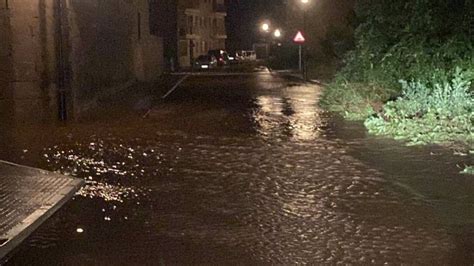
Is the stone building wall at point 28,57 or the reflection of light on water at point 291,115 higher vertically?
the stone building wall at point 28,57

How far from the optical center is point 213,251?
298 inches

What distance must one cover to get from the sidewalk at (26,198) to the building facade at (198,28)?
58687mm

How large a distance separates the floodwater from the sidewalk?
0.15 metres

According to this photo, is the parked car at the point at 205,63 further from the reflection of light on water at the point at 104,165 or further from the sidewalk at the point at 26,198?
the sidewalk at the point at 26,198

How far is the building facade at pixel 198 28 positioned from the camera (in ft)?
247

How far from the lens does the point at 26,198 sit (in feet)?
32.2

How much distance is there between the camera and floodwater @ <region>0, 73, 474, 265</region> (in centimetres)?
759

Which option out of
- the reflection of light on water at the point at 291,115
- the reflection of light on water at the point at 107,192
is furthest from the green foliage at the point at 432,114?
the reflection of light on water at the point at 107,192

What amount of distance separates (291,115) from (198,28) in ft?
215

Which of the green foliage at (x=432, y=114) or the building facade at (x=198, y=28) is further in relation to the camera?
the building facade at (x=198, y=28)

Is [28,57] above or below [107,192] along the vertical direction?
above

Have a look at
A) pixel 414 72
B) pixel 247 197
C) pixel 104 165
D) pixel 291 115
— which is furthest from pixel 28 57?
pixel 247 197

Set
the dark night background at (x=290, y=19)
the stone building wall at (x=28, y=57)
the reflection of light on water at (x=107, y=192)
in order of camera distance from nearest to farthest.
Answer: the reflection of light on water at (x=107, y=192) → the stone building wall at (x=28, y=57) → the dark night background at (x=290, y=19)

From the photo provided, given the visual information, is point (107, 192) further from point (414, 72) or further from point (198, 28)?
point (198, 28)
